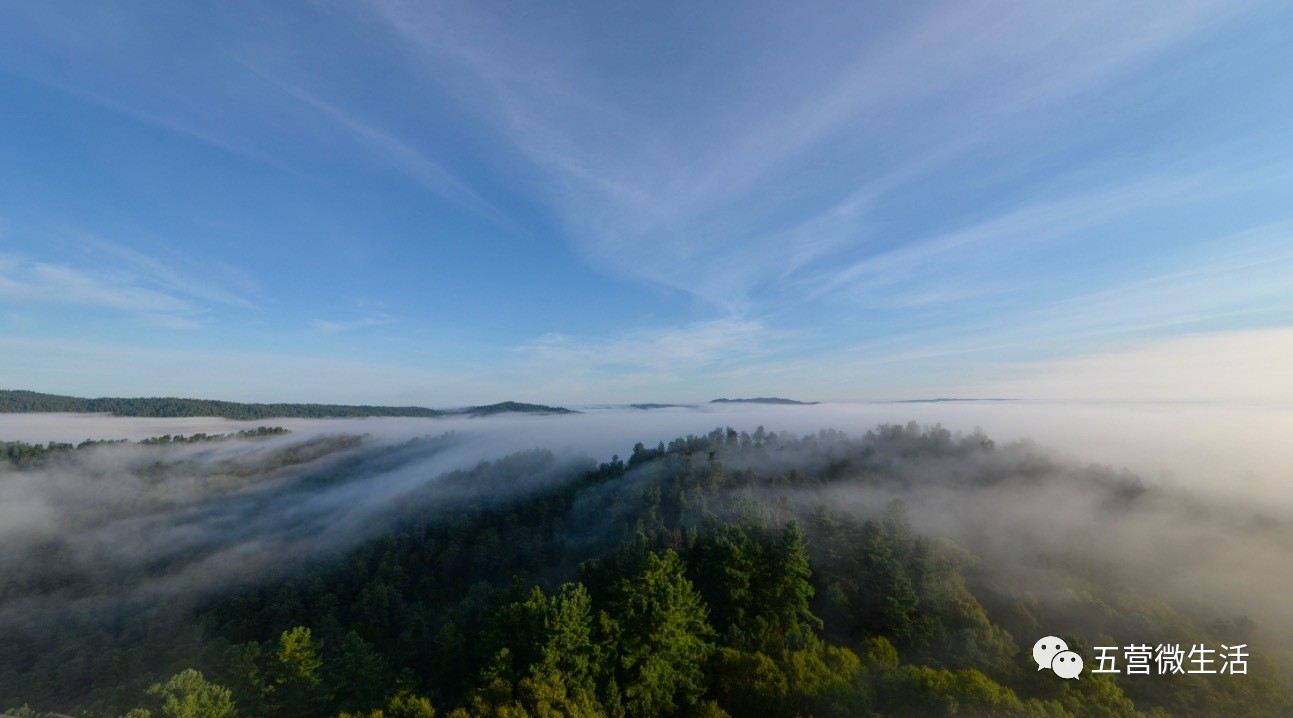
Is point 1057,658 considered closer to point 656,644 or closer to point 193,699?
point 656,644

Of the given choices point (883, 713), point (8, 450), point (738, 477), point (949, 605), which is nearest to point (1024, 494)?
point (738, 477)

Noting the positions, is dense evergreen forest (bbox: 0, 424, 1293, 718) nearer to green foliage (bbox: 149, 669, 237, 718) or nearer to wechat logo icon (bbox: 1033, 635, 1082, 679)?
green foliage (bbox: 149, 669, 237, 718)

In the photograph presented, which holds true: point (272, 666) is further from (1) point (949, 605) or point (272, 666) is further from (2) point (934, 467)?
(2) point (934, 467)

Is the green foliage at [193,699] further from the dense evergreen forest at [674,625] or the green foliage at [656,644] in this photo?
the green foliage at [656,644]

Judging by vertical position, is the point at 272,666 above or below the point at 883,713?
below

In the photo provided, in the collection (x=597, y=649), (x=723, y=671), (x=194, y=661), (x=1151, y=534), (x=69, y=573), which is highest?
(x=597, y=649)

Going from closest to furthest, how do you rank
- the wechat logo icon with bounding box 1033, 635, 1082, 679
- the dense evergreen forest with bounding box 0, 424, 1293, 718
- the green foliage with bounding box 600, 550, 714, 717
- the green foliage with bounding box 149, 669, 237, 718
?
the green foliage with bounding box 149, 669, 237, 718, the wechat logo icon with bounding box 1033, 635, 1082, 679, the dense evergreen forest with bounding box 0, 424, 1293, 718, the green foliage with bounding box 600, 550, 714, 717

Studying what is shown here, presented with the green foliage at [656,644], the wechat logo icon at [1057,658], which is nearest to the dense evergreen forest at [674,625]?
the green foliage at [656,644]

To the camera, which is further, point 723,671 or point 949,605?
point 949,605

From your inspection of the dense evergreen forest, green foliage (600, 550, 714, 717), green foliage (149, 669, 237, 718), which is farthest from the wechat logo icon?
green foliage (149, 669, 237, 718)
